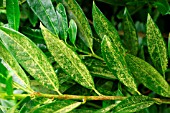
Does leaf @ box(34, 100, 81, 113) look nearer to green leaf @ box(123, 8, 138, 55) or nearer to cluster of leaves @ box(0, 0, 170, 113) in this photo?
cluster of leaves @ box(0, 0, 170, 113)

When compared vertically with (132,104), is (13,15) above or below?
above

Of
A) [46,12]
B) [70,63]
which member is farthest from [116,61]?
[46,12]

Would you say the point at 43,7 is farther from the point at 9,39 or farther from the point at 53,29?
the point at 9,39

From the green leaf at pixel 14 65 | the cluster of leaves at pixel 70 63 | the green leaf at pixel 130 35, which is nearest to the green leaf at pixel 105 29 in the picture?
the cluster of leaves at pixel 70 63

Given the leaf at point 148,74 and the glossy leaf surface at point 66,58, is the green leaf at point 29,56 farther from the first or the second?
the leaf at point 148,74

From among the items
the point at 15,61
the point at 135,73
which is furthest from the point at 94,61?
the point at 15,61

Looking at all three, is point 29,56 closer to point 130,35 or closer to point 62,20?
point 62,20

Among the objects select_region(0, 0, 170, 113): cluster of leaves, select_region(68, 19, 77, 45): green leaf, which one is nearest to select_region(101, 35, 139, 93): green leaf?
select_region(0, 0, 170, 113): cluster of leaves
